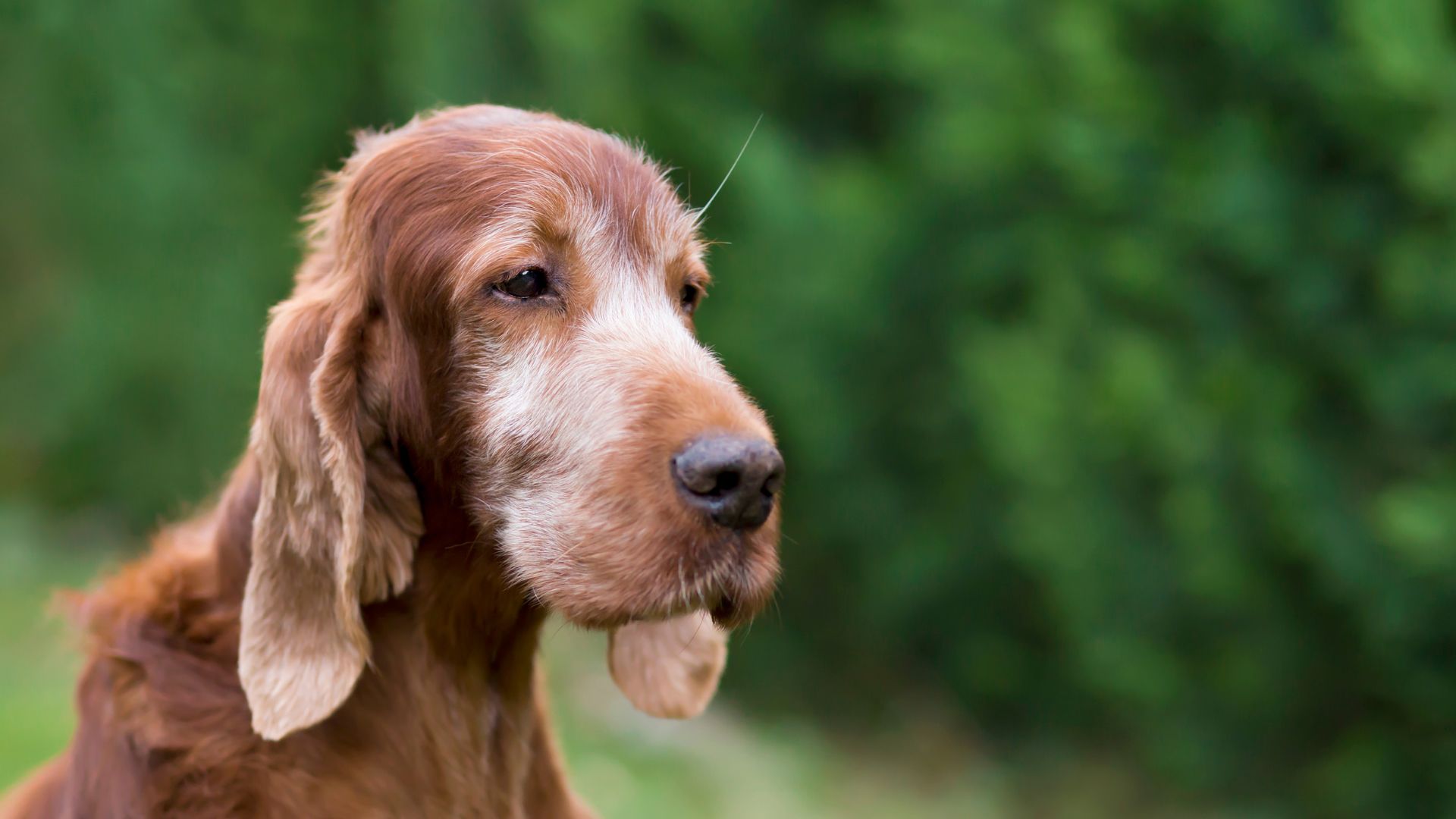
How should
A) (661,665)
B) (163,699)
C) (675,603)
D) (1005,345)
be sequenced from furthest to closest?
(1005,345), (661,665), (163,699), (675,603)

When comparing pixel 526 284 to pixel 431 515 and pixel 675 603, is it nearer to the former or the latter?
pixel 431 515

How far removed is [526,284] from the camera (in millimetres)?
2652

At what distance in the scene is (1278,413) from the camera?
5.06 m

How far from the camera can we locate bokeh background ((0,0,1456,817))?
495 cm

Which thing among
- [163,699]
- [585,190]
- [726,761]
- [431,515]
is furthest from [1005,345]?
[163,699]

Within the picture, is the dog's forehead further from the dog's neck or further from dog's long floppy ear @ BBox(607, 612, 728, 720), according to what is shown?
dog's long floppy ear @ BBox(607, 612, 728, 720)

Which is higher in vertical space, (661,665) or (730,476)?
(730,476)

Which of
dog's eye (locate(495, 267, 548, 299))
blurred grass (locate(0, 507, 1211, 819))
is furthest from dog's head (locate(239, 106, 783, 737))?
blurred grass (locate(0, 507, 1211, 819))

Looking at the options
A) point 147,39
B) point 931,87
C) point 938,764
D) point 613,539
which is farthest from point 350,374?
point 147,39

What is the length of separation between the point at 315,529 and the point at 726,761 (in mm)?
4577

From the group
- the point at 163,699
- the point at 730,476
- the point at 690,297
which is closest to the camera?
the point at 730,476

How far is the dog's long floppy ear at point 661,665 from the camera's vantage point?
3131mm

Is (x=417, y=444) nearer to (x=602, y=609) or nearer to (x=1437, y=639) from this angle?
(x=602, y=609)

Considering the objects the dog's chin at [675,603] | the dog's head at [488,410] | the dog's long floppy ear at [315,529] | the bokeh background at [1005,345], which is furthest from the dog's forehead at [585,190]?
the bokeh background at [1005,345]
